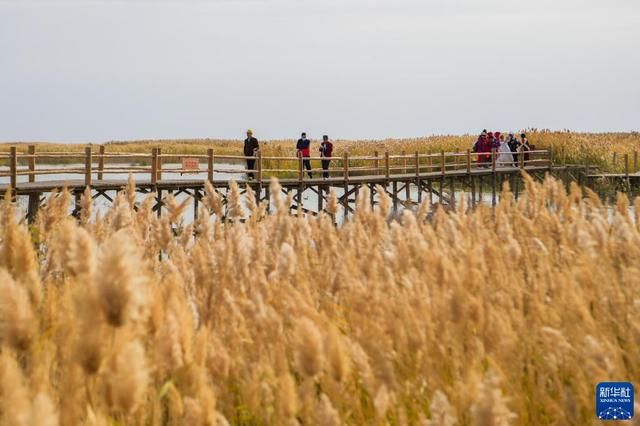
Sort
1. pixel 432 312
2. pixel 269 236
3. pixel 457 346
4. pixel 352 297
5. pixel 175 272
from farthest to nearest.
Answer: pixel 269 236, pixel 175 272, pixel 352 297, pixel 432 312, pixel 457 346

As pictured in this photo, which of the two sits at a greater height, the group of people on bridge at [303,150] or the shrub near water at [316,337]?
the group of people on bridge at [303,150]

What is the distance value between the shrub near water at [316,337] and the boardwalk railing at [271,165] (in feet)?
28.0

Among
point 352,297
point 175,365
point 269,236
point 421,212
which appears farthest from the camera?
point 421,212

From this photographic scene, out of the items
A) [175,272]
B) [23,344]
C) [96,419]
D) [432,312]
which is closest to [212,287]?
[175,272]

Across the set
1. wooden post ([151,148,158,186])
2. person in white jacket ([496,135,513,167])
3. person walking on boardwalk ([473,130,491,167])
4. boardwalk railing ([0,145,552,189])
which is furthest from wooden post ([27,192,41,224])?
person in white jacket ([496,135,513,167])

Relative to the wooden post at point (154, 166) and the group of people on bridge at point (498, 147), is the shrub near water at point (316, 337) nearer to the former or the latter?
the wooden post at point (154, 166)

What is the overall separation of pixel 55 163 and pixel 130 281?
228 feet

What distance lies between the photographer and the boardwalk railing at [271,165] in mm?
19156

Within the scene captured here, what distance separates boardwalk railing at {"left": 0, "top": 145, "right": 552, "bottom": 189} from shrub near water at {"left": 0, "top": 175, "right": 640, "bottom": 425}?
8.54 m

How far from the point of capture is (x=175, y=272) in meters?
3.89

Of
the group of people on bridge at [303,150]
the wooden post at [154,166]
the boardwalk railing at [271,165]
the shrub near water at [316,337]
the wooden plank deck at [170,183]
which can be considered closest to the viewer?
the shrub near water at [316,337]

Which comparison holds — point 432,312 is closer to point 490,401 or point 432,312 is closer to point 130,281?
point 490,401

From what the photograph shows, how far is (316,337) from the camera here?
2287 mm

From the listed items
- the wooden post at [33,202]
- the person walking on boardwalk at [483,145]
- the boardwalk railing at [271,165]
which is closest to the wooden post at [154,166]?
the boardwalk railing at [271,165]
